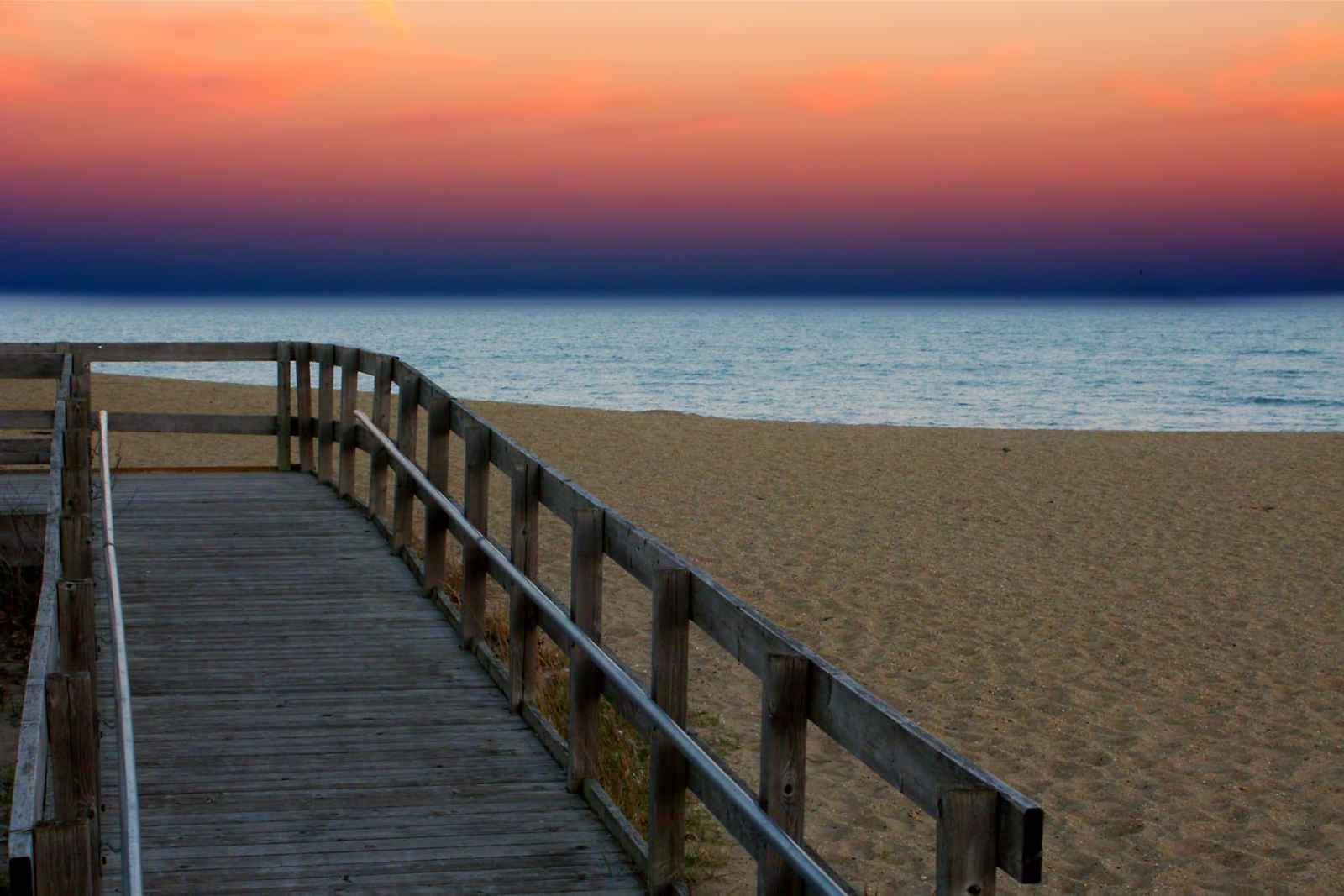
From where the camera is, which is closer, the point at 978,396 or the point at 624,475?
the point at 624,475

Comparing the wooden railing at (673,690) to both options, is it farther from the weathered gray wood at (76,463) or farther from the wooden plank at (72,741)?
the weathered gray wood at (76,463)

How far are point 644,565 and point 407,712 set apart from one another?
6.98ft

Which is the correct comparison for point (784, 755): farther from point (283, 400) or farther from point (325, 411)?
point (283, 400)

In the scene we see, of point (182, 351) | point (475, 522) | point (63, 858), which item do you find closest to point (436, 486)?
point (475, 522)

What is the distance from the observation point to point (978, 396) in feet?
204

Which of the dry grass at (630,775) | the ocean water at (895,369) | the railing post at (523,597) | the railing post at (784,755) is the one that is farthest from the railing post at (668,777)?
the ocean water at (895,369)

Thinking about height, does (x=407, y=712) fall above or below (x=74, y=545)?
A: below

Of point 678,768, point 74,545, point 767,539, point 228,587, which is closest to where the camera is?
point 74,545

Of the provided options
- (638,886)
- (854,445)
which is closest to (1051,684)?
(638,886)

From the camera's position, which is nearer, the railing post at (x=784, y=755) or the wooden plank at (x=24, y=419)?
the railing post at (x=784, y=755)

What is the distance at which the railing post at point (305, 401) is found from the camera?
11.9 meters

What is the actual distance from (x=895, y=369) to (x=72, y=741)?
8141cm

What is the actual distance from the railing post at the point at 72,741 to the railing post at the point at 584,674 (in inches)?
106

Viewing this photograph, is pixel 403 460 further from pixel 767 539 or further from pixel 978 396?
pixel 978 396
